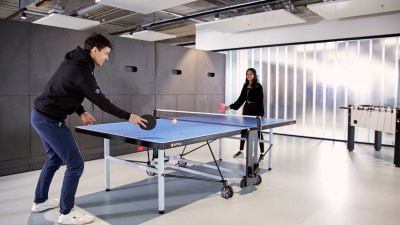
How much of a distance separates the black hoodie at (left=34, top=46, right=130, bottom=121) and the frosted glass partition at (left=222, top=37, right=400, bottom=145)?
579 centimetres

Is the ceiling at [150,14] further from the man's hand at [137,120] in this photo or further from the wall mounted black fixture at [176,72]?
the man's hand at [137,120]

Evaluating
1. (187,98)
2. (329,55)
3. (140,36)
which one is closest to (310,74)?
(329,55)

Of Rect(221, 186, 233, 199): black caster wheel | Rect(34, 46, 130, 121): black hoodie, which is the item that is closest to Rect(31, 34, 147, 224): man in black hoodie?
Rect(34, 46, 130, 121): black hoodie

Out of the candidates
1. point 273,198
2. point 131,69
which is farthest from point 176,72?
point 273,198

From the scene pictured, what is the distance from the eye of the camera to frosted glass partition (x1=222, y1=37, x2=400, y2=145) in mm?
6309

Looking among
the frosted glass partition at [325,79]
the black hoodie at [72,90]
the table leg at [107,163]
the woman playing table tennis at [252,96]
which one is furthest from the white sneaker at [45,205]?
the frosted glass partition at [325,79]

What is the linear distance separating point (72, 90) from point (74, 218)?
104cm

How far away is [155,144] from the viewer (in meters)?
2.36

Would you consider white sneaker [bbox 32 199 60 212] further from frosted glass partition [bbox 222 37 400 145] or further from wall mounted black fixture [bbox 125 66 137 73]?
frosted glass partition [bbox 222 37 400 145]

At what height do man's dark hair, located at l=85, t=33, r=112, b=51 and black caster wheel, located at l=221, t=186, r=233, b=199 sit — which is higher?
man's dark hair, located at l=85, t=33, r=112, b=51

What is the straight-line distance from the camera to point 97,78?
16.1 ft

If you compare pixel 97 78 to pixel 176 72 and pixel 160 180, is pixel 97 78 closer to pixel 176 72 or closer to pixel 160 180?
pixel 176 72

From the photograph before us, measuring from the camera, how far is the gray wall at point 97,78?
3980mm

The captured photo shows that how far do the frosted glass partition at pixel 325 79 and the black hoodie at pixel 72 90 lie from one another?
19.0 ft
